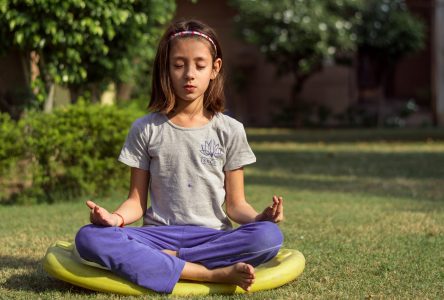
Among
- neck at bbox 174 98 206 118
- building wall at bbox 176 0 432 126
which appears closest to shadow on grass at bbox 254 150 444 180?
neck at bbox 174 98 206 118

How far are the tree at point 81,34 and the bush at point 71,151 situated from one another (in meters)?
0.51

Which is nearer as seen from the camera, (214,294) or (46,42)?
(214,294)

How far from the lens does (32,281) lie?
13.9 ft

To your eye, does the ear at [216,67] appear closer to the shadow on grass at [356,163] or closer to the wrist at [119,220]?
the wrist at [119,220]

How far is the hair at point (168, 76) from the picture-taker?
4.11m

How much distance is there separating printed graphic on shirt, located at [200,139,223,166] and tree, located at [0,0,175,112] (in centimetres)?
341

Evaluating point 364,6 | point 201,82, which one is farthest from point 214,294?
point 364,6

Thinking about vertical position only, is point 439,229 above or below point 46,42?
below

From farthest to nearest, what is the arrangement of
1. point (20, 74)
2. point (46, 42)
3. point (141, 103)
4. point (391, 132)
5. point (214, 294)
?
point (391, 132) → point (141, 103) → point (20, 74) → point (46, 42) → point (214, 294)

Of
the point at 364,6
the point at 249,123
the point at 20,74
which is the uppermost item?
the point at 364,6

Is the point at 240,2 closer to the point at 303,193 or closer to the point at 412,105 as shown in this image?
the point at 412,105

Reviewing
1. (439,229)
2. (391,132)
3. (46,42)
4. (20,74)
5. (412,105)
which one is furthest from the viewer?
(412,105)

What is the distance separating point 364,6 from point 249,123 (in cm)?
424

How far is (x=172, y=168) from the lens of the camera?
4109 millimetres
